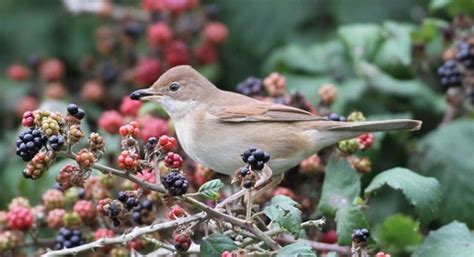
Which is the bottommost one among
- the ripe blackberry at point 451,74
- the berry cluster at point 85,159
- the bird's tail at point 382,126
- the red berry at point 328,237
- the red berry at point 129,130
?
the red berry at point 328,237

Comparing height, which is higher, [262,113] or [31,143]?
[31,143]

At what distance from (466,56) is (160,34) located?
2.22m

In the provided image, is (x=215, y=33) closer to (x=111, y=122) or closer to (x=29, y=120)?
(x=111, y=122)

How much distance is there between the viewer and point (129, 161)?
3152mm

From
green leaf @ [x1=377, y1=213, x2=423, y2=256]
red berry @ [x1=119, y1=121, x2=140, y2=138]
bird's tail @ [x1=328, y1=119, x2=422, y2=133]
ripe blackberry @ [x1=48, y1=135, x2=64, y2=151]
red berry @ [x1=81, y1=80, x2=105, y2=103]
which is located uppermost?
red berry @ [x1=81, y1=80, x2=105, y2=103]

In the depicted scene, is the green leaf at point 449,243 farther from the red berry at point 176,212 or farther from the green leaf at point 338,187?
the red berry at point 176,212

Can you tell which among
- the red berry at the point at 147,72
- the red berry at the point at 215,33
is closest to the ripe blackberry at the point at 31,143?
the red berry at the point at 147,72

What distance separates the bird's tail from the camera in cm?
415

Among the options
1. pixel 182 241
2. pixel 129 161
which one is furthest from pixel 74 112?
pixel 182 241

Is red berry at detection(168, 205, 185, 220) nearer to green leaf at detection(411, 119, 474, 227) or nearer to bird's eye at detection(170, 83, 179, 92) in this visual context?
bird's eye at detection(170, 83, 179, 92)

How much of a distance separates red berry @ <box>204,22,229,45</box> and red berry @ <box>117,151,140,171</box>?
10.5 feet

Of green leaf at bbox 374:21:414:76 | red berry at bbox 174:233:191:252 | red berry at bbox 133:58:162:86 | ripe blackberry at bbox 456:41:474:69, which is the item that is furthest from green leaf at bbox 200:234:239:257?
red berry at bbox 133:58:162:86

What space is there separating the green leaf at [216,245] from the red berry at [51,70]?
11.2ft

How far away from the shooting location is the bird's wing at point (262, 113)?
14.9ft
